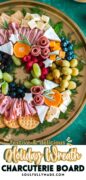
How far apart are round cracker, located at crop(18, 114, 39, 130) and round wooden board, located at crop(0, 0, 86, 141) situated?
0.10 ft

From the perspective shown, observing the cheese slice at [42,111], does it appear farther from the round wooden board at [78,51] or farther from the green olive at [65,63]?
the green olive at [65,63]

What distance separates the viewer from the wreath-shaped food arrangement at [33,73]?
3.59 ft

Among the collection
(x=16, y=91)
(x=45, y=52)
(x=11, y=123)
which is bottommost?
(x=11, y=123)

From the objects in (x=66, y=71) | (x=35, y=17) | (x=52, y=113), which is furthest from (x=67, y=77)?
(x=35, y=17)

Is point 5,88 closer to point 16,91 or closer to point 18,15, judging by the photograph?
point 16,91

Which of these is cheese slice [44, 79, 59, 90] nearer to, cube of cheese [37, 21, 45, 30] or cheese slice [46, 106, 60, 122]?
cheese slice [46, 106, 60, 122]

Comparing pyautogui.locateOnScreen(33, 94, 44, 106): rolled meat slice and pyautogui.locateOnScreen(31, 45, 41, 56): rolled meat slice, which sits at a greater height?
pyautogui.locateOnScreen(31, 45, 41, 56): rolled meat slice

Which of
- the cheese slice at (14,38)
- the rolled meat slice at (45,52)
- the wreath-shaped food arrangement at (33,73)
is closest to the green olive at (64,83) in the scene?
the wreath-shaped food arrangement at (33,73)

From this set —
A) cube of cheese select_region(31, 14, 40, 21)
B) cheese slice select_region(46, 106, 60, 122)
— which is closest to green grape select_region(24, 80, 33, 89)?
cheese slice select_region(46, 106, 60, 122)

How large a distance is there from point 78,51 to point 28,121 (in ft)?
0.95

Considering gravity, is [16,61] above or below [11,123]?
above

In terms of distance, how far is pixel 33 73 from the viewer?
3.60 feet

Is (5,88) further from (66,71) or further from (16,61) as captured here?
(66,71)

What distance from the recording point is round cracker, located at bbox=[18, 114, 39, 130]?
110 centimetres
